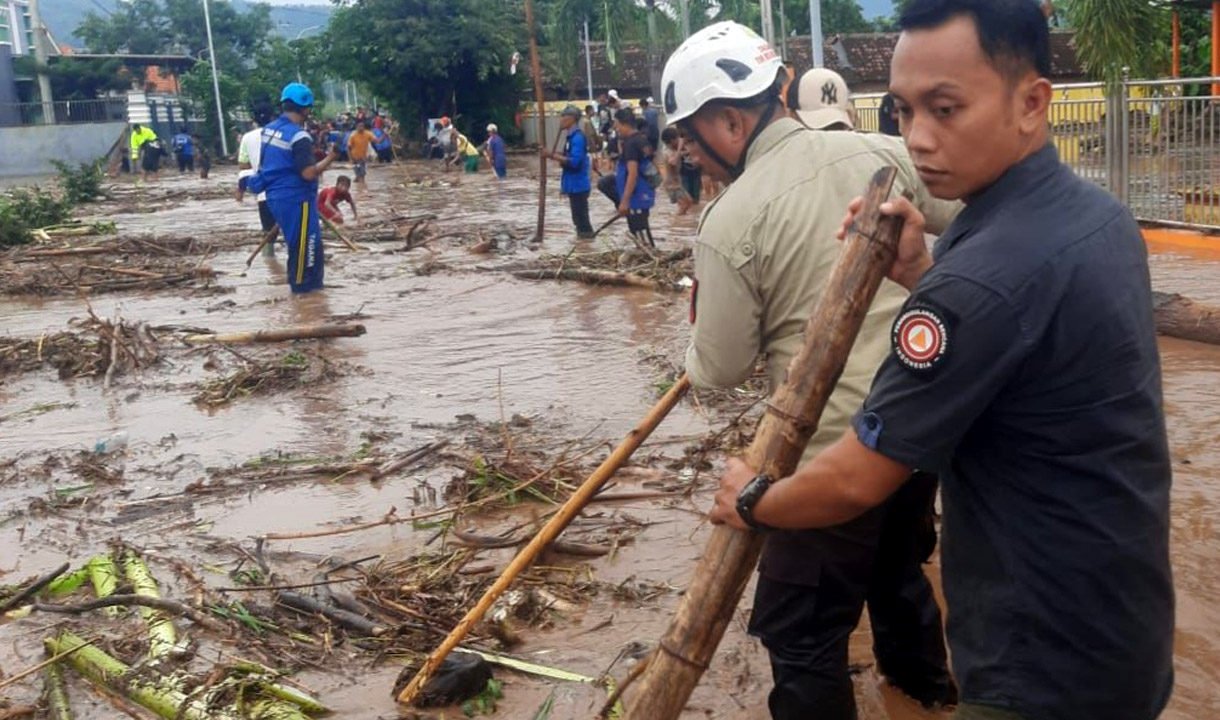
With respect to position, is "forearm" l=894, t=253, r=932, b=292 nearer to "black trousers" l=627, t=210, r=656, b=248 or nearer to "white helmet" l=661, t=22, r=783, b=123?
"white helmet" l=661, t=22, r=783, b=123

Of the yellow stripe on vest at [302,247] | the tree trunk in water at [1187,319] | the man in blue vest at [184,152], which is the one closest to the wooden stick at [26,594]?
the tree trunk in water at [1187,319]

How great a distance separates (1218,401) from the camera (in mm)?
6234

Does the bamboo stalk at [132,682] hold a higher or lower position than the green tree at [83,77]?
lower

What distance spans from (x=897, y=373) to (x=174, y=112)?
185 feet

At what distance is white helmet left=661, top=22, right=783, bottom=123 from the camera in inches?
112

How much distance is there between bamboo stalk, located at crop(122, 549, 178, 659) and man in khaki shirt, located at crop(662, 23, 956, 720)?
207cm

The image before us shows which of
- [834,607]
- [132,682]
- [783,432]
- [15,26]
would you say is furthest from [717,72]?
[15,26]

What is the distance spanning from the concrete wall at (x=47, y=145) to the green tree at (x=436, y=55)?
29.1ft

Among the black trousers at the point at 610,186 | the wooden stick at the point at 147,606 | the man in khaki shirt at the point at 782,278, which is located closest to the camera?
the man in khaki shirt at the point at 782,278

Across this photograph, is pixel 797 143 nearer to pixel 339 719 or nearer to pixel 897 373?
pixel 897 373

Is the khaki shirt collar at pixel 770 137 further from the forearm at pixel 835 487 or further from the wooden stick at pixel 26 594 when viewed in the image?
the wooden stick at pixel 26 594

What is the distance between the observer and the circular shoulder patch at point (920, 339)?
1682 millimetres

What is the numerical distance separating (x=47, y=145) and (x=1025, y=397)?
151ft

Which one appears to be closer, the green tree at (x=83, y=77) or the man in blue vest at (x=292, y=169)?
the man in blue vest at (x=292, y=169)
